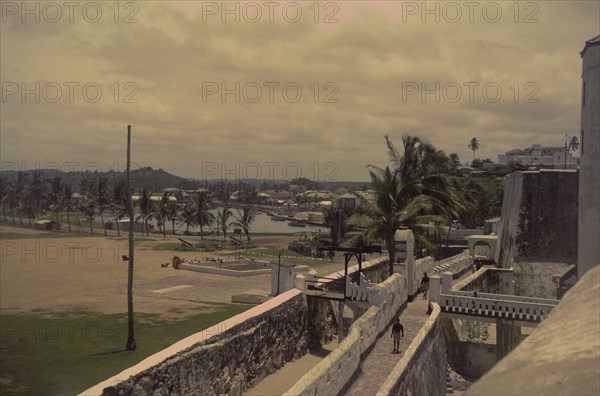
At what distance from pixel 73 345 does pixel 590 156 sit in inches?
882

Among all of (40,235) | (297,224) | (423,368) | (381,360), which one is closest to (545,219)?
(423,368)

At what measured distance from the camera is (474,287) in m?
28.5

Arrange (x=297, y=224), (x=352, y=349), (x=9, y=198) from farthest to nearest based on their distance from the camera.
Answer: (x=297, y=224) → (x=9, y=198) → (x=352, y=349)

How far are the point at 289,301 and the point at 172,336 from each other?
820 centimetres

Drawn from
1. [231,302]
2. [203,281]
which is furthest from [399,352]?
[203,281]

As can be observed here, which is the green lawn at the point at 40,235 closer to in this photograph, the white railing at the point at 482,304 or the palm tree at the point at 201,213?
the palm tree at the point at 201,213

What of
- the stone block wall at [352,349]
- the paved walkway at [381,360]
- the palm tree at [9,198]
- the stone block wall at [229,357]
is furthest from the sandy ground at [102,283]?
the palm tree at [9,198]

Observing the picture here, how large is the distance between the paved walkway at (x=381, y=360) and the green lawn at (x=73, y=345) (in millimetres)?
8867

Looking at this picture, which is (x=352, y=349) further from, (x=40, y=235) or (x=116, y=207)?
(x=116, y=207)

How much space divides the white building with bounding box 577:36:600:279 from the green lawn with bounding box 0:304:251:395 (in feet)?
56.4

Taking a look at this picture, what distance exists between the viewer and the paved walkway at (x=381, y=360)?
12.3m

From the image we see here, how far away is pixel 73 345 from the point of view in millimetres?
21094

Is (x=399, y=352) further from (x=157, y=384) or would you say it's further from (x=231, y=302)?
(x=231, y=302)

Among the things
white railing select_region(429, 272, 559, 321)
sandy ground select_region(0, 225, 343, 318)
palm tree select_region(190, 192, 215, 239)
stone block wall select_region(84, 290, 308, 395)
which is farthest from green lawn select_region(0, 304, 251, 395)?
palm tree select_region(190, 192, 215, 239)
